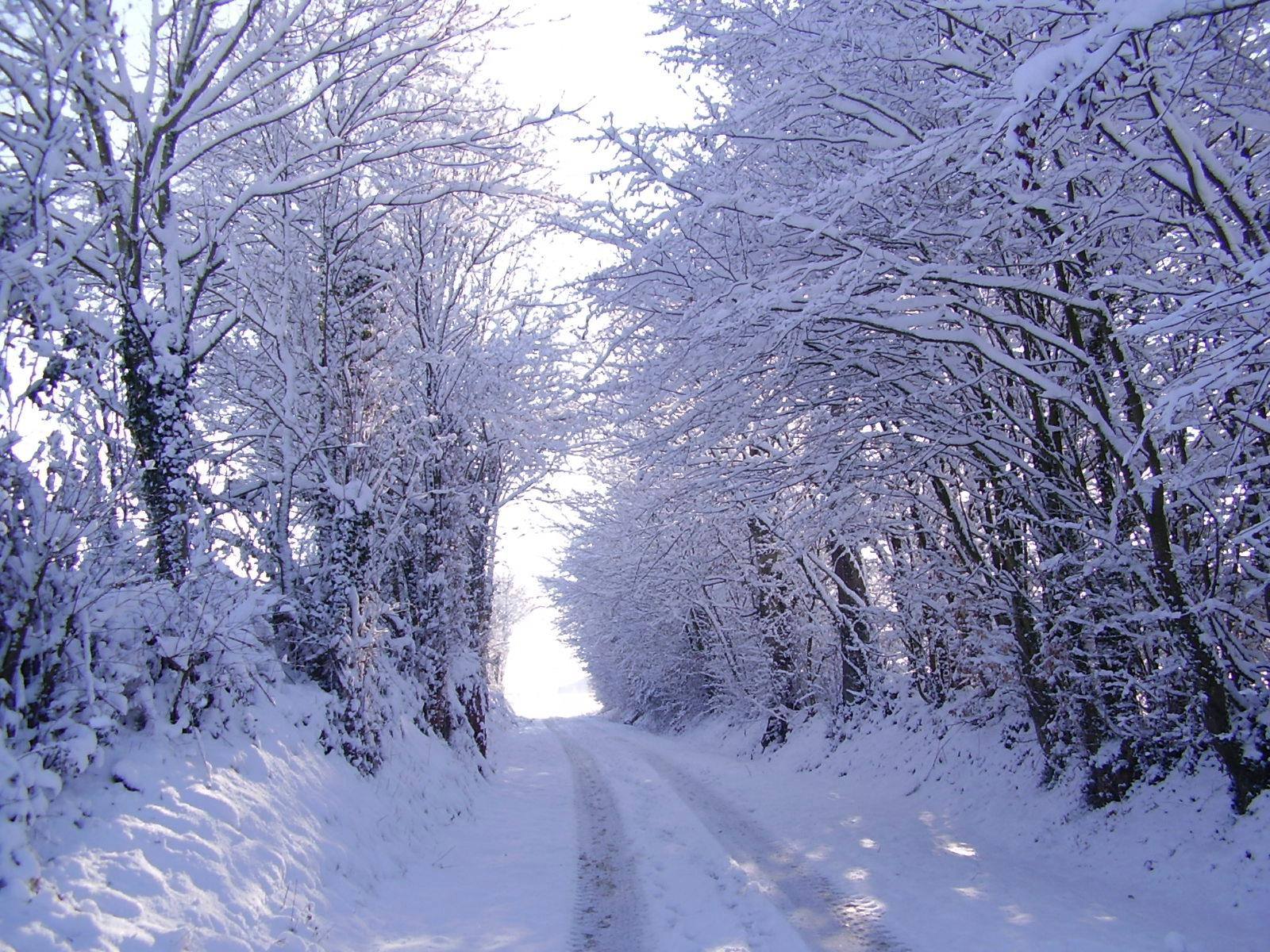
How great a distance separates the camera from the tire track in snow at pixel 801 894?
17.0 ft

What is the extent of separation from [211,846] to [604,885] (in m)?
3.35

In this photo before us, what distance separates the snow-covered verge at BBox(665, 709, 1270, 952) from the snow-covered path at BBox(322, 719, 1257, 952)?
0.03 meters

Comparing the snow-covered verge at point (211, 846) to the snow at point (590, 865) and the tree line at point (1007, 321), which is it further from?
the tree line at point (1007, 321)

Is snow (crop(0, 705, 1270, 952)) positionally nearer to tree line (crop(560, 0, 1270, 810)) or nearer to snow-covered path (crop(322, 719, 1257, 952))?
snow-covered path (crop(322, 719, 1257, 952))

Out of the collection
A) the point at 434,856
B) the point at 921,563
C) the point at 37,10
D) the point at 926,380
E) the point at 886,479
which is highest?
the point at 37,10

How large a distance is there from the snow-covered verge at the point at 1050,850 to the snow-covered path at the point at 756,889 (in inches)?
1.3

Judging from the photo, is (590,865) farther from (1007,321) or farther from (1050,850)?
(1007,321)

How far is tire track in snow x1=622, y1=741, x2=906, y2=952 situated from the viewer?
17.0 feet

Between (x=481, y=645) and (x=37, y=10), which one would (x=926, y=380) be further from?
(x=481, y=645)

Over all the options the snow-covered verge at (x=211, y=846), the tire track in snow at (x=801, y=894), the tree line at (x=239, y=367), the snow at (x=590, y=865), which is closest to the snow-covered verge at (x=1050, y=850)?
the snow at (x=590, y=865)

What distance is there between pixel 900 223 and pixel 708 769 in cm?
1161

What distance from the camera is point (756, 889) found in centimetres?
636

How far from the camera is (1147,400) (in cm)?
699

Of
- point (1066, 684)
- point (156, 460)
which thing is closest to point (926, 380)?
point (1066, 684)
